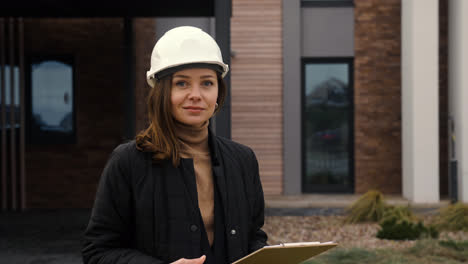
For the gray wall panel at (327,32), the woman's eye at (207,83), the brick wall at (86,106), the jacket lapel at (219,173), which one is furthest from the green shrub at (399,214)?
the woman's eye at (207,83)

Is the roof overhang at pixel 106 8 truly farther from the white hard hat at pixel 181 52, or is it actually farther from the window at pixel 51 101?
the white hard hat at pixel 181 52

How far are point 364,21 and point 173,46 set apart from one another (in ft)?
32.3

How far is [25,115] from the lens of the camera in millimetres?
9406

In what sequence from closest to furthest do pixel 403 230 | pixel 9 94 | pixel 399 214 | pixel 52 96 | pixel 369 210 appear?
1. pixel 403 230
2. pixel 399 214
3. pixel 369 210
4. pixel 9 94
5. pixel 52 96

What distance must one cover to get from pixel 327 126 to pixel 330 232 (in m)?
3.94

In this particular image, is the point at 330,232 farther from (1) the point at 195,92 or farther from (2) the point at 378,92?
(1) the point at 195,92

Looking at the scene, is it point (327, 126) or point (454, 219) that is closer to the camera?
point (454, 219)

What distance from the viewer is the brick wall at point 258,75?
1095 cm

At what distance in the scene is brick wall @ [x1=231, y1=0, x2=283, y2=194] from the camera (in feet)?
35.9

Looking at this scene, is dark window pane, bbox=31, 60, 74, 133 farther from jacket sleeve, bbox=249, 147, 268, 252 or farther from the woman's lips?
the woman's lips

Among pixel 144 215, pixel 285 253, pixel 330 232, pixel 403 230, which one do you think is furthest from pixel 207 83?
pixel 330 232

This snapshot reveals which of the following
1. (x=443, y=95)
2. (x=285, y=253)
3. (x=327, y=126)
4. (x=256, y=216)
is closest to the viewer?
(x=285, y=253)

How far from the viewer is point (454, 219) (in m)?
7.55

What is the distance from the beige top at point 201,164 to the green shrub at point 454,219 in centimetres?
637
